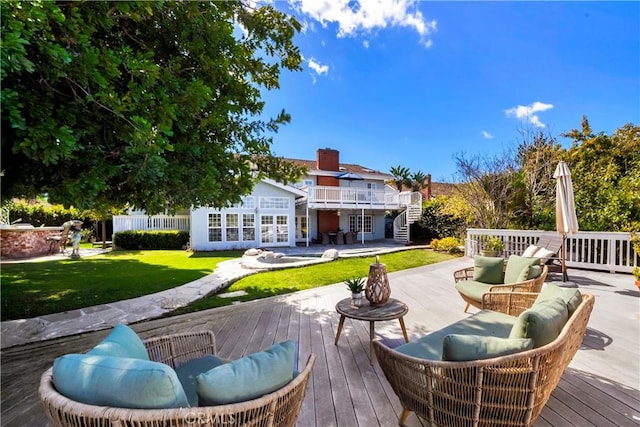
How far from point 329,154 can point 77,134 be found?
60.8ft

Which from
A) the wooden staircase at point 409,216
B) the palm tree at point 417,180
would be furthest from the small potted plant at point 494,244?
the palm tree at point 417,180

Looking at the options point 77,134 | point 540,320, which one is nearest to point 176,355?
point 77,134

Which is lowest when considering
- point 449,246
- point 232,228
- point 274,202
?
point 449,246

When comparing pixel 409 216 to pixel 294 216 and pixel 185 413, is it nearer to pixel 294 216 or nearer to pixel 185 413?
pixel 294 216

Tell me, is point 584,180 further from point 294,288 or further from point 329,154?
point 329,154

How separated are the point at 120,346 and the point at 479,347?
209cm

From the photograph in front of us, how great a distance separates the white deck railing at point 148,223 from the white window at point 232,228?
117 inches

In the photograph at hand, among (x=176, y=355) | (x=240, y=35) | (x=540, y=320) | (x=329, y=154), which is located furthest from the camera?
(x=329, y=154)

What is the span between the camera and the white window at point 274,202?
16.0 meters

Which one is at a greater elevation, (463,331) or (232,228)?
(232,228)

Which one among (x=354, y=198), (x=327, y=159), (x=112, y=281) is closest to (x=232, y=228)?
(x=354, y=198)

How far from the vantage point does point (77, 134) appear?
259 cm

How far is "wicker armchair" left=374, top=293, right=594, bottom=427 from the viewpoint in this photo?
62.8 inches

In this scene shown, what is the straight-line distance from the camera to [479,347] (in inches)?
64.9
